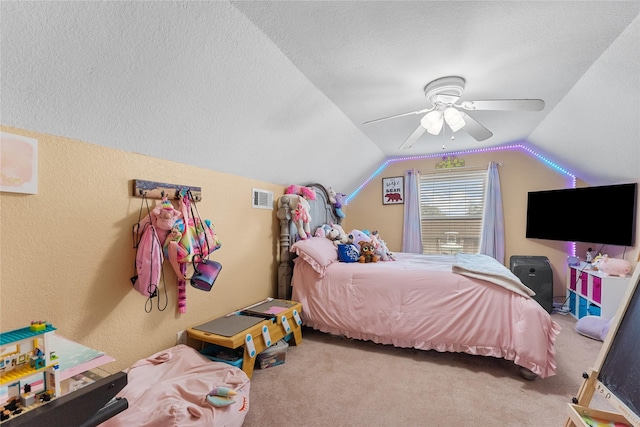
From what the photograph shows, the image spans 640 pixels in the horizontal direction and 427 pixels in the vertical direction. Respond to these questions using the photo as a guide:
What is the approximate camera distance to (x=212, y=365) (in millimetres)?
1751

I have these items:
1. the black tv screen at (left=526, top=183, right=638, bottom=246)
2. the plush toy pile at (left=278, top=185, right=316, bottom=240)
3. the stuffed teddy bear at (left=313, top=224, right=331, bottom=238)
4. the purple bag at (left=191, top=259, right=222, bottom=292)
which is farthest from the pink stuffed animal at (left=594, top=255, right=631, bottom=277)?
the purple bag at (left=191, top=259, right=222, bottom=292)

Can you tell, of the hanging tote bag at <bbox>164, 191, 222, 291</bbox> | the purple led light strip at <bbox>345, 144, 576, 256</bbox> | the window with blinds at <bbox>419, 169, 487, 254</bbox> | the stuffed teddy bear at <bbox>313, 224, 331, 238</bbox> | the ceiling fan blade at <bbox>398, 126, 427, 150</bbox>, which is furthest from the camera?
the window with blinds at <bbox>419, 169, 487, 254</bbox>

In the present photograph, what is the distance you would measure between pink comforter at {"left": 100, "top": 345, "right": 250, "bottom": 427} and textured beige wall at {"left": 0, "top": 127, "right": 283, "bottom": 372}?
19cm

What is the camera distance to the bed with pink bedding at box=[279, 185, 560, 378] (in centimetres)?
205

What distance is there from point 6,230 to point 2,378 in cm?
65

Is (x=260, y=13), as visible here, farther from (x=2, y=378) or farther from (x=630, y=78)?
(x=630, y=78)

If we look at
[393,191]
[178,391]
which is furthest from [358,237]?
[178,391]

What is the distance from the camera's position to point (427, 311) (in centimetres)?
236

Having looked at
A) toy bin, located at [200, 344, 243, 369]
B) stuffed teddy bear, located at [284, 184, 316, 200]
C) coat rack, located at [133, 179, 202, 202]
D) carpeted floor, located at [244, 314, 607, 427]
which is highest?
stuffed teddy bear, located at [284, 184, 316, 200]

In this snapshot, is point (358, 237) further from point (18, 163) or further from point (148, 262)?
point (18, 163)

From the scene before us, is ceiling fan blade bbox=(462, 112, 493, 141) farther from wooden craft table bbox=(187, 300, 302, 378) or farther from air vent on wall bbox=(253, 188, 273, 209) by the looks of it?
wooden craft table bbox=(187, 300, 302, 378)

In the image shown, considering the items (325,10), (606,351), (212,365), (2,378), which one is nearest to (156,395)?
(212,365)

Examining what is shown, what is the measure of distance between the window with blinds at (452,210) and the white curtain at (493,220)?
4.5 inches

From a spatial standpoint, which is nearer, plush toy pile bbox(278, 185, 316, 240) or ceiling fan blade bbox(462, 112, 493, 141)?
ceiling fan blade bbox(462, 112, 493, 141)
